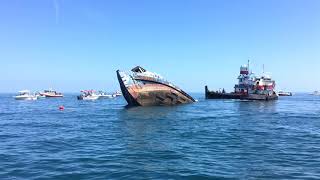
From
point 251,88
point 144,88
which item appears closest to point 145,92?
point 144,88

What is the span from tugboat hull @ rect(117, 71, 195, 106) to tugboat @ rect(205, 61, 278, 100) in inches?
1448

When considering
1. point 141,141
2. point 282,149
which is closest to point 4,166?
point 141,141

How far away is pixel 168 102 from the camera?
269 feet

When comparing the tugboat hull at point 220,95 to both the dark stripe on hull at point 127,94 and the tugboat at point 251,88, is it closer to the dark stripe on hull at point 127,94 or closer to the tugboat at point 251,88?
the tugboat at point 251,88

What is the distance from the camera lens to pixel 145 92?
75.4 metres

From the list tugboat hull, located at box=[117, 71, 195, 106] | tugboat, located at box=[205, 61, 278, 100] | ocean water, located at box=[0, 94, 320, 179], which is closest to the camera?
ocean water, located at box=[0, 94, 320, 179]

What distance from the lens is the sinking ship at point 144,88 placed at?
240 ft

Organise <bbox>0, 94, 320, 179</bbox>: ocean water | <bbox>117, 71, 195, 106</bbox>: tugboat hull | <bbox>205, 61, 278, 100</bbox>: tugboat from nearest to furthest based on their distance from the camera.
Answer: <bbox>0, 94, 320, 179</bbox>: ocean water
<bbox>117, 71, 195, 106</bbox>: tugboat hull
<bbox>205, 61, 278, 100</bbox>: tugboat

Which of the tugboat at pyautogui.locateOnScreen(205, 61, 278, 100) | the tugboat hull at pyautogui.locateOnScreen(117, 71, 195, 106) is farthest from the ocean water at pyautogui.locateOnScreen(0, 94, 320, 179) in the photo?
the tugboat at pyautogui.locateOnScreen(205, 61, 278, 100)

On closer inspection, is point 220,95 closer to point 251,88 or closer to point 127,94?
point 251,88

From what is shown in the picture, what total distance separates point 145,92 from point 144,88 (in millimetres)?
1071

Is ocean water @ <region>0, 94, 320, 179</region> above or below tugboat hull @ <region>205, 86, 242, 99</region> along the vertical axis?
below

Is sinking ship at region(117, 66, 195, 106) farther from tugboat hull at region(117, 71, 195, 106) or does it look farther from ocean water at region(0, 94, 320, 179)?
ocean water at region(0, 94, 320, 179)

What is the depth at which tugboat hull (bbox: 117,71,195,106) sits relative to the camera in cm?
7306
